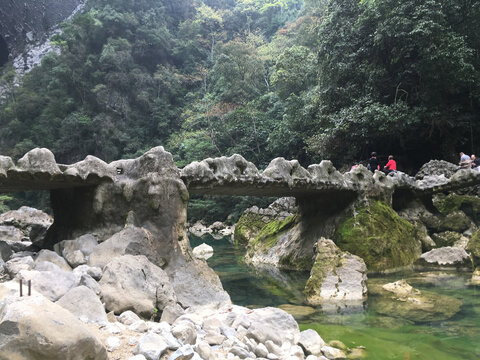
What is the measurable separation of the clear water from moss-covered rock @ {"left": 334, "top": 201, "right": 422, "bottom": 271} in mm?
665

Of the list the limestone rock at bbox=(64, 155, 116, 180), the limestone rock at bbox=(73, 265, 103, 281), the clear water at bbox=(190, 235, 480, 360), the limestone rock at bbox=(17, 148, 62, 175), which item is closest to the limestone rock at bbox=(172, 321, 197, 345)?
the limestone rock at bbox=(73, 265, 103, 281)

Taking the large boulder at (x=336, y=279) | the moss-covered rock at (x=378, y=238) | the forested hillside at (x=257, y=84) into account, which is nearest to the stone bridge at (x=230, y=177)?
the moss-covered rock at (x=378, y=238)

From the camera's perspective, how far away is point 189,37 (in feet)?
148

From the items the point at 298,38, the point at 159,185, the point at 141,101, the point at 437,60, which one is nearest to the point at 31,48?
the point at 141,101

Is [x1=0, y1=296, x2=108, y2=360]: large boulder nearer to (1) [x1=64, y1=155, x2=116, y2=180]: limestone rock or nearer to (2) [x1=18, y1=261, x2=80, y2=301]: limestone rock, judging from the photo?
(2) [x1=18, y1=261, x2=80, y2=301]: limestone rock

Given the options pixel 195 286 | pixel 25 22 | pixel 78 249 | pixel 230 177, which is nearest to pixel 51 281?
pixel 78 249

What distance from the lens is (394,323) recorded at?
5.84 m

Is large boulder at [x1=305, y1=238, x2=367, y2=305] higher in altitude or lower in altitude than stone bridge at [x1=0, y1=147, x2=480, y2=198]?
lower

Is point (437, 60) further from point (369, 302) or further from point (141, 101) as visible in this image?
point (141, 101)

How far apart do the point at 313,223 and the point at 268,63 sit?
96.5 feet

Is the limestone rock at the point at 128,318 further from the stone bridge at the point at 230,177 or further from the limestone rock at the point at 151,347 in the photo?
the stone bridge at the point at 230,177

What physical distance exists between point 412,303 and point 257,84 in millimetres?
30281

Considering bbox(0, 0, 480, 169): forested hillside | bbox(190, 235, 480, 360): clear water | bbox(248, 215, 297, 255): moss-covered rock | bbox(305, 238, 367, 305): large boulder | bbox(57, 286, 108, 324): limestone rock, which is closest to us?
bbox(57, 286, 108, 324): limestone rock

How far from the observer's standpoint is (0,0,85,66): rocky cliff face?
4241 centimetres
